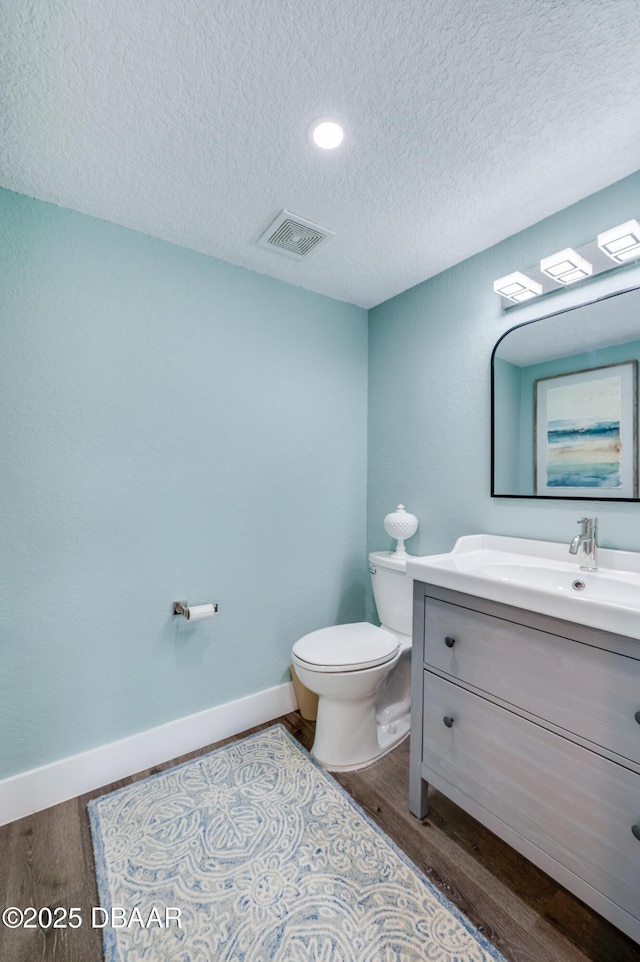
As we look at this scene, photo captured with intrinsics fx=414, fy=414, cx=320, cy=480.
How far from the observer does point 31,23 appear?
93cm

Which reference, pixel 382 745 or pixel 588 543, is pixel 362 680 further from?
pixel 588 543

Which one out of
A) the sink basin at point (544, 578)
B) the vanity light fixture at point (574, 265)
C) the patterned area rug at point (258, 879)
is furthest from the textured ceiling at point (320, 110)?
the patterned area rug at point (258, 879)

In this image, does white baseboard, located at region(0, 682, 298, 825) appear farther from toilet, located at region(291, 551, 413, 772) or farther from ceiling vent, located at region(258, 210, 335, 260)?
ceiling vent, located at region(258, 210, 335, 260)

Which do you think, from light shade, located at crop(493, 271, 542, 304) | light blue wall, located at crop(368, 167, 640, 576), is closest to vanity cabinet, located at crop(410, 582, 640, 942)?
light blue wall, located at crop(368, 167, 640, 576)

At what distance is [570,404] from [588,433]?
0.13 metres

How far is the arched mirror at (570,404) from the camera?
1401mm

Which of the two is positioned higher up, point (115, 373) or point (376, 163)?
point (376, 163)

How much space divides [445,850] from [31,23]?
2474 mm

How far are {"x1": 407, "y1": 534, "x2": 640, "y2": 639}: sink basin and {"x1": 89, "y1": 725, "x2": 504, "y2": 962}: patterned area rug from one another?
873mm

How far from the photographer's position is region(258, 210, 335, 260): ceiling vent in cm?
161

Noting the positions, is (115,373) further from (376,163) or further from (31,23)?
(376,163)

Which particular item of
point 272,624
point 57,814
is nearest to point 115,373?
point 272,624

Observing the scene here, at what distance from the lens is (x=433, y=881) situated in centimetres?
122

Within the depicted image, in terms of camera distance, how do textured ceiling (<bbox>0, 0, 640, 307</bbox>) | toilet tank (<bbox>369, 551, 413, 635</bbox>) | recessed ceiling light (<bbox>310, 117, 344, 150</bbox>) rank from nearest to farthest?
textured ceiling (<bbox>0, 0, 640, 307</bbox>)
recessed ceiling light (<bbox>310, 117, 344, 150</bbox>)
toilet tank (<bbox>369, 551, 413, 635</bbox>)
